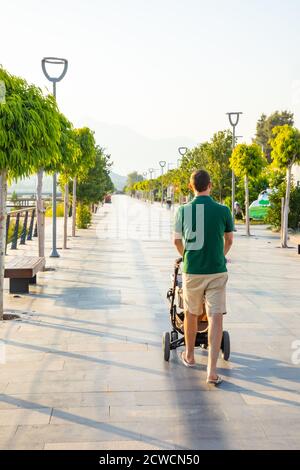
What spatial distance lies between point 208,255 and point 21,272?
4796 mm

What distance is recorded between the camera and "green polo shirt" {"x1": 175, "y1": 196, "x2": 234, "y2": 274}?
5488mm

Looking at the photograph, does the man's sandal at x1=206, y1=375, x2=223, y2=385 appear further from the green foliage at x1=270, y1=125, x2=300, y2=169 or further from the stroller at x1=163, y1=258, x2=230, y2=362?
the green foliage at x1=270, y1=125, x2=300, y2=169

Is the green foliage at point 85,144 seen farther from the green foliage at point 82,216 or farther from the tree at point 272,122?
the tree at point 272,122

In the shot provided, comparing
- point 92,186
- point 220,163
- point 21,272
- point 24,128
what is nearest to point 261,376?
point 24,128

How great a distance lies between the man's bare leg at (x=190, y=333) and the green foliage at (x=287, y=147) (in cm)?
1243

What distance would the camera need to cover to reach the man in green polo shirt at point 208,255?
18.0 feet

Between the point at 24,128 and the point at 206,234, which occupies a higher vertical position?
the point at 24,128

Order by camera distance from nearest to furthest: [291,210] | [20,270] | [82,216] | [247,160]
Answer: [20,270], [247,160], [291,210], [82,216]

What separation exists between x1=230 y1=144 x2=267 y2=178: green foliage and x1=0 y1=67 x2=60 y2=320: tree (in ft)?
50.4

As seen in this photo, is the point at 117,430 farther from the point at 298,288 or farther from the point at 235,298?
the point at 298,288

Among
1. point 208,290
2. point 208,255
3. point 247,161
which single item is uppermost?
point 247,161

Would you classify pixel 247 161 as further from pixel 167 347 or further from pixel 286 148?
pixel 167 347

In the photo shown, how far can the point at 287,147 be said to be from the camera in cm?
1759
